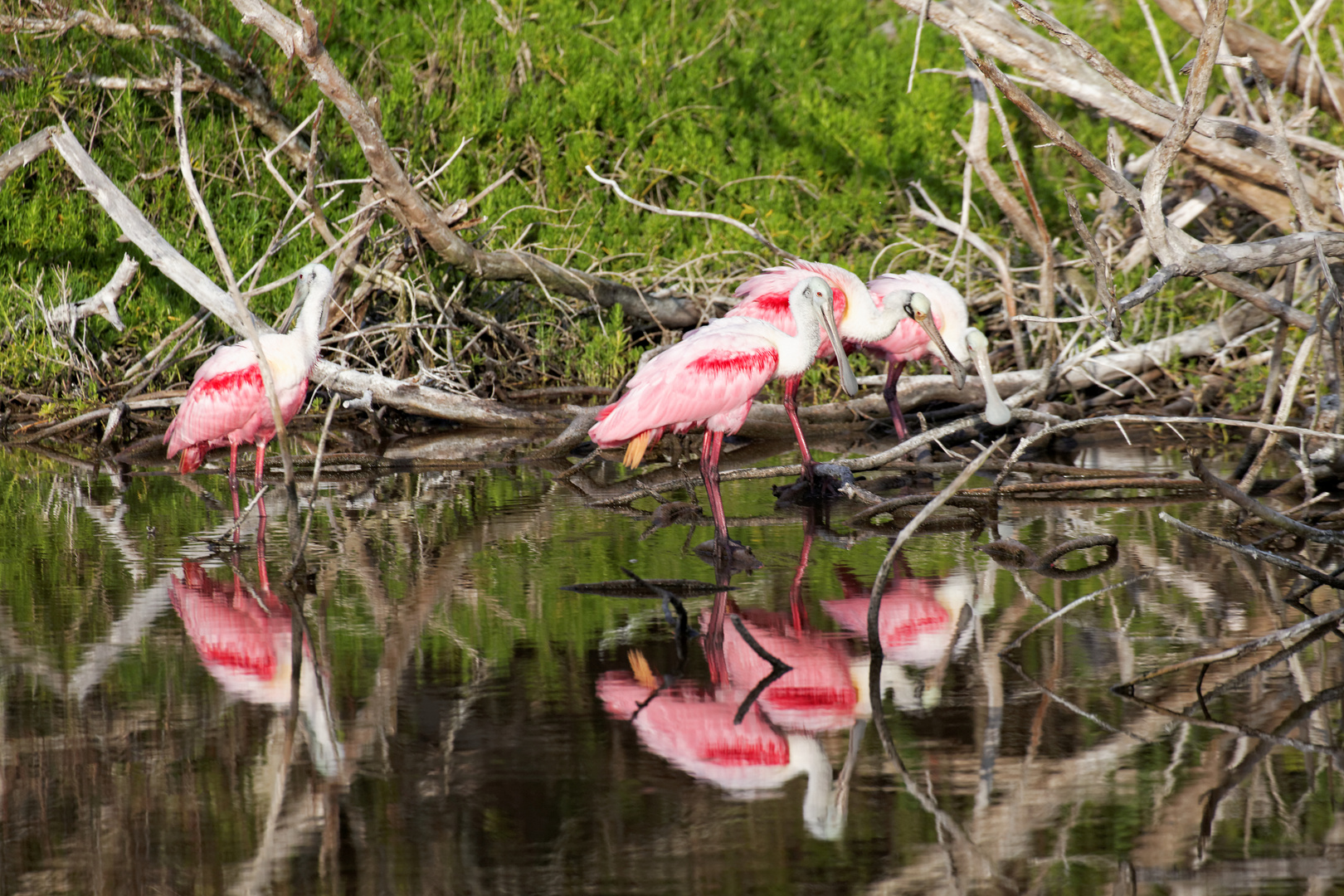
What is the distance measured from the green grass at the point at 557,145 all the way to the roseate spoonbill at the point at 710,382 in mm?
4496

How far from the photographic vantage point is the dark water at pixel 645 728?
316cm

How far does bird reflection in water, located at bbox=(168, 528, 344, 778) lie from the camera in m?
4.11

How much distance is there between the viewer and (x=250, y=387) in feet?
26.3

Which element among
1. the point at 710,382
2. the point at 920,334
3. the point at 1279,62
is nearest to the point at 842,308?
the point at 920,334

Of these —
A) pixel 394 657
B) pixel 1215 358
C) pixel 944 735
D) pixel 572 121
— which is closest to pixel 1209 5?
pixel 944 735

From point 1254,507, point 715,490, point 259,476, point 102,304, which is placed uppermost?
point 102,304

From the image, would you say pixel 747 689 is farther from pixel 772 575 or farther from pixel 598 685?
pixel 772 575

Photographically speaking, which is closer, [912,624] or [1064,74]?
[912,624]

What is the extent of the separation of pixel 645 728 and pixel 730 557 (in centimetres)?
224

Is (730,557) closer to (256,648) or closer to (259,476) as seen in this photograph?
(256,648)

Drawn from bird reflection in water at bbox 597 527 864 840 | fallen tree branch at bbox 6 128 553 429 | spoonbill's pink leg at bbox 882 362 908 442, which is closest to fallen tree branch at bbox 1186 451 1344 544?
bird reflection in water at bbox 597 527 864 840

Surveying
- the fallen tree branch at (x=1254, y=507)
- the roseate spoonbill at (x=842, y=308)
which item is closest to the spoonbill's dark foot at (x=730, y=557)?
the fallen tree branch at (x=1254, y=507)

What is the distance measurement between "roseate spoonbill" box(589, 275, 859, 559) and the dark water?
59 centimetres

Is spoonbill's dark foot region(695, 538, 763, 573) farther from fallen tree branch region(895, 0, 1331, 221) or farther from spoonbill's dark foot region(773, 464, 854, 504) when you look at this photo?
fallen tree branch region(895, 0, 1331, 221)
